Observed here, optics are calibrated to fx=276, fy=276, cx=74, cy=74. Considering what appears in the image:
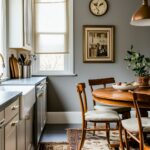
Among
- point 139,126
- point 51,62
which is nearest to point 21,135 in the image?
point 139,126

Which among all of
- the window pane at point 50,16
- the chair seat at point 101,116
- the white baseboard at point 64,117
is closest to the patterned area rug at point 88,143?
the chair seat at point 101,116

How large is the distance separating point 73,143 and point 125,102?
1.29 metres

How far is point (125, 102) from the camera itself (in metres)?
2.81

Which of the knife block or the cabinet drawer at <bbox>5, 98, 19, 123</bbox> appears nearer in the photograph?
the cabinet drawer at <bbox>5, 98, 19, 123</bbox>

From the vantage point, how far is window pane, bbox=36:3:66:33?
5008 mm

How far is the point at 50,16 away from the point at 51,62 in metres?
0.84

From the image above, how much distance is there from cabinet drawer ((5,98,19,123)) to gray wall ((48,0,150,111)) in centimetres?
292

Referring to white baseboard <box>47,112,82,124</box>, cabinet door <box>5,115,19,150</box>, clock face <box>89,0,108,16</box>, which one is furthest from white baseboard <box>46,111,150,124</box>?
cabinet door <box>5,115,19,150</box>

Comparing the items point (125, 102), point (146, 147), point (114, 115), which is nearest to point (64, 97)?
point (114, 115)

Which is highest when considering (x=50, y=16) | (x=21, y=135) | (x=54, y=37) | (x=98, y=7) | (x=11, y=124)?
(x=98, y=7)

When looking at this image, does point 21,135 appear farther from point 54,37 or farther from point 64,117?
point 54,37

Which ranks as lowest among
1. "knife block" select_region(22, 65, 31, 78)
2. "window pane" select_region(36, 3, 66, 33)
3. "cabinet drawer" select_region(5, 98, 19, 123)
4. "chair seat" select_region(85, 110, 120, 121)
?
"chair seat" select_region(85, 110, 120, 121)

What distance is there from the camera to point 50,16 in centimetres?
502

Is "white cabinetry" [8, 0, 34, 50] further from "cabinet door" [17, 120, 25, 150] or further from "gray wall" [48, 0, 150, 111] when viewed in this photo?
"cabinet door" [17, 120, 25, 150]
